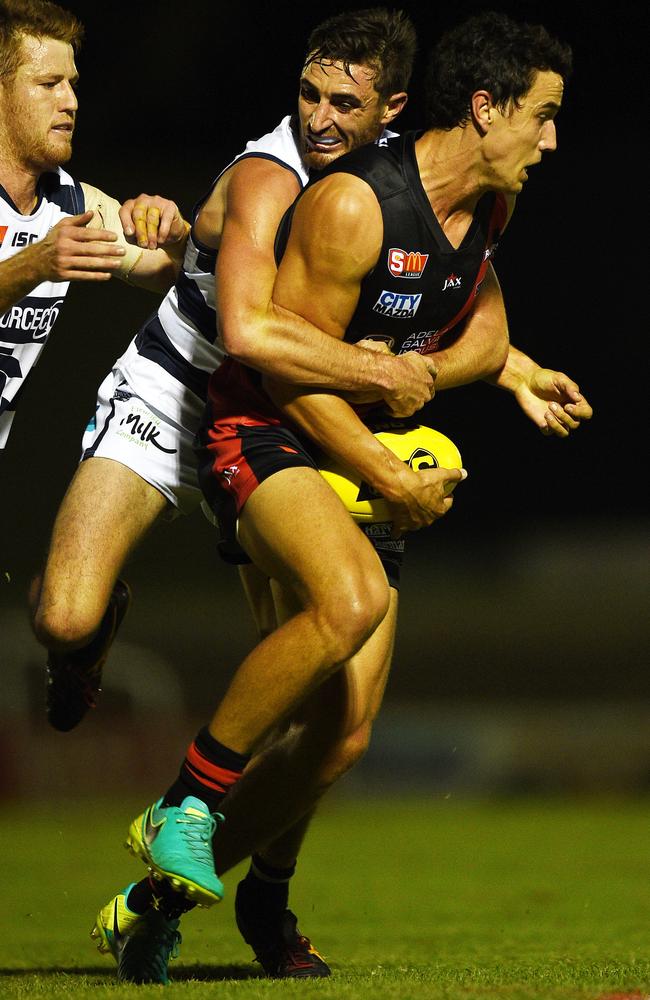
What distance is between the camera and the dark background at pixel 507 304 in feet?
41.6

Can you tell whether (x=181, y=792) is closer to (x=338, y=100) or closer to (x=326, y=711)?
(x=326, y=711)

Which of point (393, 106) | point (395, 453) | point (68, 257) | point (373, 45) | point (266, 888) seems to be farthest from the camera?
point (393, 106)

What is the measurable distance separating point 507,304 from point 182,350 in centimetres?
926

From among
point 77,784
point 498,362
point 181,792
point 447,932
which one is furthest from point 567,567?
point 181,792

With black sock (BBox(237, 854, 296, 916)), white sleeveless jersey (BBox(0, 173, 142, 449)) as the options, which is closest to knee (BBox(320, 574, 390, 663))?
black sock (BBox(237, 854, 296, 916))

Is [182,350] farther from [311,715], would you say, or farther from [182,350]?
[311,715]

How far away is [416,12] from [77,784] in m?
7.62

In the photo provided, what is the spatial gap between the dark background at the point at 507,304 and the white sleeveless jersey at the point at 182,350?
7.85 m

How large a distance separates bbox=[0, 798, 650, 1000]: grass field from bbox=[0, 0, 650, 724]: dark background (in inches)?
105

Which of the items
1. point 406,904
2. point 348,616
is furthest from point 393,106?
point 406,904

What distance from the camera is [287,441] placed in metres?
3.77

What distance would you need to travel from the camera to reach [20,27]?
15.6ft

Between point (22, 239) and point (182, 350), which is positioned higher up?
point (22, 239)

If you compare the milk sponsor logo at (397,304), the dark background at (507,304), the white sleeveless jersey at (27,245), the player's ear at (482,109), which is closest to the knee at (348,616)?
the milk sponsor logo at (397,304)
